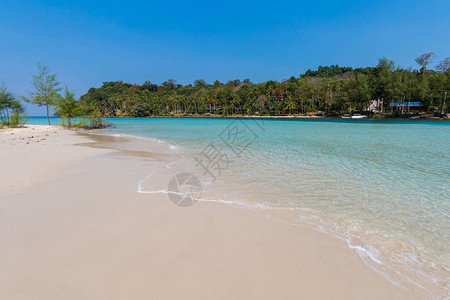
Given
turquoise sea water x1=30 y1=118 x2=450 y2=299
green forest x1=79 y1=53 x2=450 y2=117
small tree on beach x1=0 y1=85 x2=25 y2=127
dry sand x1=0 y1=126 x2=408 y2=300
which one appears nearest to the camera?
dry sand x1=0 y1=126 x2=408 y2=300

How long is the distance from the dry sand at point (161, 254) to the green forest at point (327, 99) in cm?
3035

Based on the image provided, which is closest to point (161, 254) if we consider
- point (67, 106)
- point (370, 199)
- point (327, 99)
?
point (370, 199)

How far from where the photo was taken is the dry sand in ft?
6.63

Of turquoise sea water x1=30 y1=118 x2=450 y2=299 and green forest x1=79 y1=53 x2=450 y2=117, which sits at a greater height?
green forest x1=79 y1=53 x2=450 y2=117

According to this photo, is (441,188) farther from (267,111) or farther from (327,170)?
(267,111)

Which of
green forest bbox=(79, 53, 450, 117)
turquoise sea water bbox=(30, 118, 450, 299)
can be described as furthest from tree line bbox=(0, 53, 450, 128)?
turquoise sea water bbox=(30, 118, 450, 299)

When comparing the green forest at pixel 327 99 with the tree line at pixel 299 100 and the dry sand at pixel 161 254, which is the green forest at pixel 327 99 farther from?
the dry sand at pixel 161 254

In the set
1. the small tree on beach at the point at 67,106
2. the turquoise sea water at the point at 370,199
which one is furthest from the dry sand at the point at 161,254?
the small tree on beach at the point at 67,106

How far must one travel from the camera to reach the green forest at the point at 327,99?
53344mm

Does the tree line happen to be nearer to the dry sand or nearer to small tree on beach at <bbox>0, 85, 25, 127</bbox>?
small tree on beach at <bbox>0, 85, 25, 127</bbox>

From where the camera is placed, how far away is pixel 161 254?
2512 millimetres

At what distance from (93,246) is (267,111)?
90698 mm

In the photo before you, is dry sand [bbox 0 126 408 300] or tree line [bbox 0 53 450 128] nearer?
dry sand [bbox 0 126 408 300]

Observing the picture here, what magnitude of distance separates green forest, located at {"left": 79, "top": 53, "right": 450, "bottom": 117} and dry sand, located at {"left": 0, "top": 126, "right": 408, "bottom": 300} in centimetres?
3035
